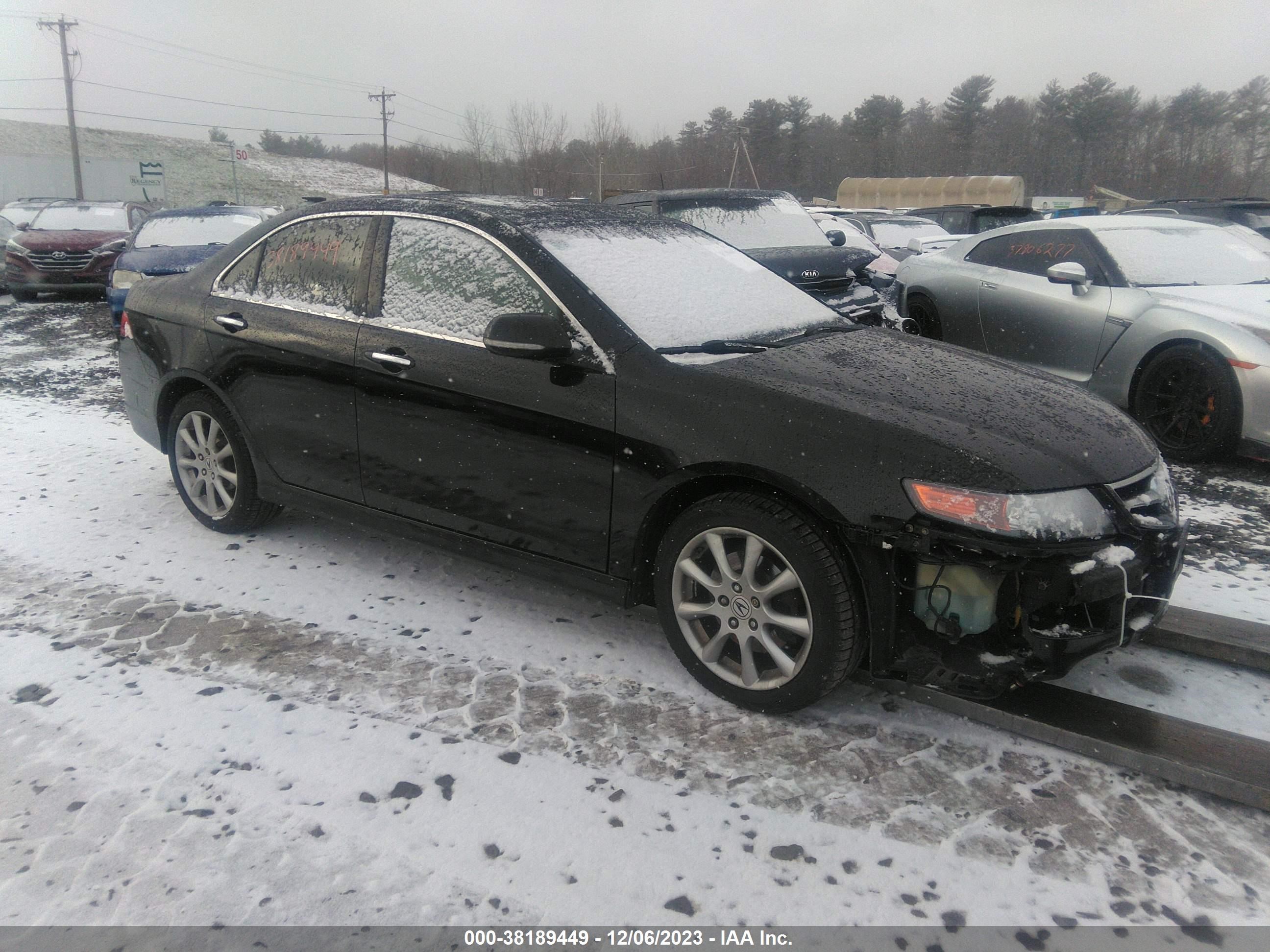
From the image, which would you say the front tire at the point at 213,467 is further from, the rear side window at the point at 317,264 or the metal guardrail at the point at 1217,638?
the metal guardrail at the point at 1217,638

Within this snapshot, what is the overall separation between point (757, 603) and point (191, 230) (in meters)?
11.1

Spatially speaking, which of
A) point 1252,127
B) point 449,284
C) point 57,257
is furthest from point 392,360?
point 1252,127

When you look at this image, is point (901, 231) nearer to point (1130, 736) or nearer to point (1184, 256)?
point (1184, 256)

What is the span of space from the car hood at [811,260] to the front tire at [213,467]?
4.70 metres

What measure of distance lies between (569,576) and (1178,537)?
2069 millimetres

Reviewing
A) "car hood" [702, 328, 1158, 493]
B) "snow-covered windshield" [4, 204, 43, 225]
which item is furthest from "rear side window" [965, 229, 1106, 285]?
"snow-covered windshield" [4, 204, 43, 225]

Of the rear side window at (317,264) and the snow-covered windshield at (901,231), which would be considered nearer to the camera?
the rear side window at (317,264)

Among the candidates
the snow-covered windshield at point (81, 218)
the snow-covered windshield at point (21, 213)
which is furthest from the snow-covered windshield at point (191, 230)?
the snow-covered windshield at point (21, 213)

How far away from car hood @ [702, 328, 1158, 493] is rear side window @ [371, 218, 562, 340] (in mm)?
834

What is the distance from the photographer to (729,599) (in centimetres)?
294

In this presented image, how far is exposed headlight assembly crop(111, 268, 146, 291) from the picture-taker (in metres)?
10.1

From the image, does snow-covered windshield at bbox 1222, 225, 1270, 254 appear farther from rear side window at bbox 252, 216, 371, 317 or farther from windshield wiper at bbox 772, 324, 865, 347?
rear side window at bbox 252, 216, 371, 317

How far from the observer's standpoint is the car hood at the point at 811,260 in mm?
7734

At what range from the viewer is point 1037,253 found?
712 centimetres
